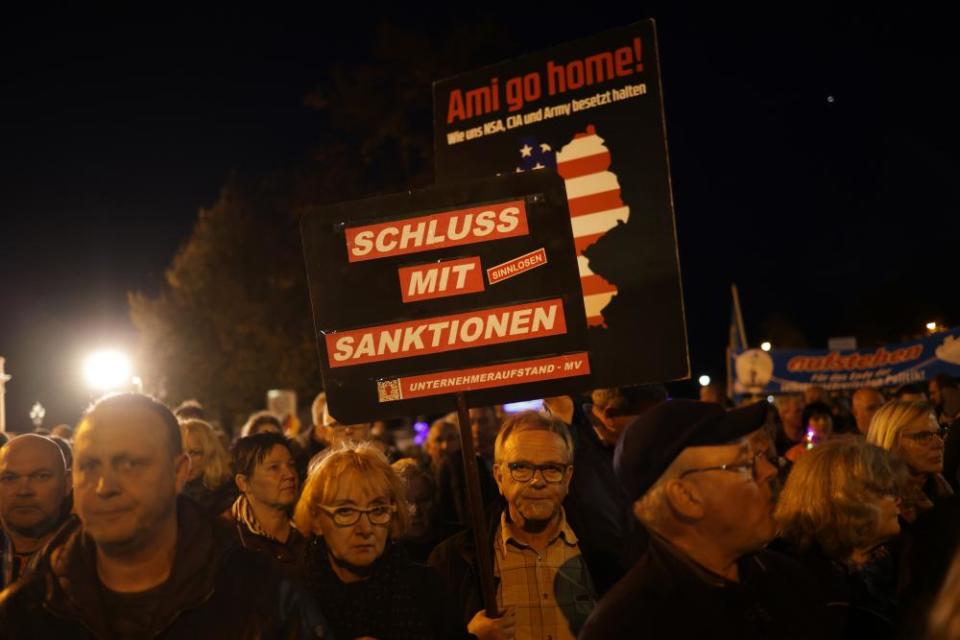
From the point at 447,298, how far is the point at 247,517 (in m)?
2.00

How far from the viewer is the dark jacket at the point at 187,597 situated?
2.49m

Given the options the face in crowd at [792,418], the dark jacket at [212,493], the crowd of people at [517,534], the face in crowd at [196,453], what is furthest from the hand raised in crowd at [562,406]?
the face in crowd at [792,418]

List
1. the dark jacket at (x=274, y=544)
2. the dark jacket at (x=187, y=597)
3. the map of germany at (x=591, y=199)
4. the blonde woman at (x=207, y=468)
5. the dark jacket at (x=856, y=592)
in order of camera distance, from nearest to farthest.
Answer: the dark jacket at (x=187, y=597), the dark jacket at (x=856, y=592), the map of germany at (x=591, y=199), the dark jacket at (x=274, y=544), the blonde woman at (x=207, y=468)

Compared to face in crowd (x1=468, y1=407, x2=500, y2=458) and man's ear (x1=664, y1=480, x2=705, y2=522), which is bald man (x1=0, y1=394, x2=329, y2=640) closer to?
man's ear (x1=664, y1=480, x2=705, y2=522)

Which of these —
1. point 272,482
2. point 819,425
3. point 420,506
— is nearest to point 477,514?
point 272,482

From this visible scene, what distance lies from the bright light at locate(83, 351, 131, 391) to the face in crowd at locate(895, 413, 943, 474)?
13672 mm

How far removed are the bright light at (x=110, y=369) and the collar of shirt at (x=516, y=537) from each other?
13.3 meters

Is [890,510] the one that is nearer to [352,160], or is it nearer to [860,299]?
[352,160]

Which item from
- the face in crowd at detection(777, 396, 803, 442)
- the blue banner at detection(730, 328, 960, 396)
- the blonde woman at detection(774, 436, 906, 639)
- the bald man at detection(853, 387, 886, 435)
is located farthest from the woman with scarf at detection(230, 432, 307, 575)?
the blue banner at detection(730, 328, 960, 396)

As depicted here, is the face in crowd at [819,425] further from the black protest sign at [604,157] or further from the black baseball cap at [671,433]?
the black baseball cap at [671,433]

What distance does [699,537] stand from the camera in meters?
2.81

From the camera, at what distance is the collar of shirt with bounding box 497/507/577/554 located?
4039 millimetres

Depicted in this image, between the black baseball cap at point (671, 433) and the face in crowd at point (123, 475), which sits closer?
the face in crowd at point (123, 475)

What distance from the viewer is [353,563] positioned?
145 inches
